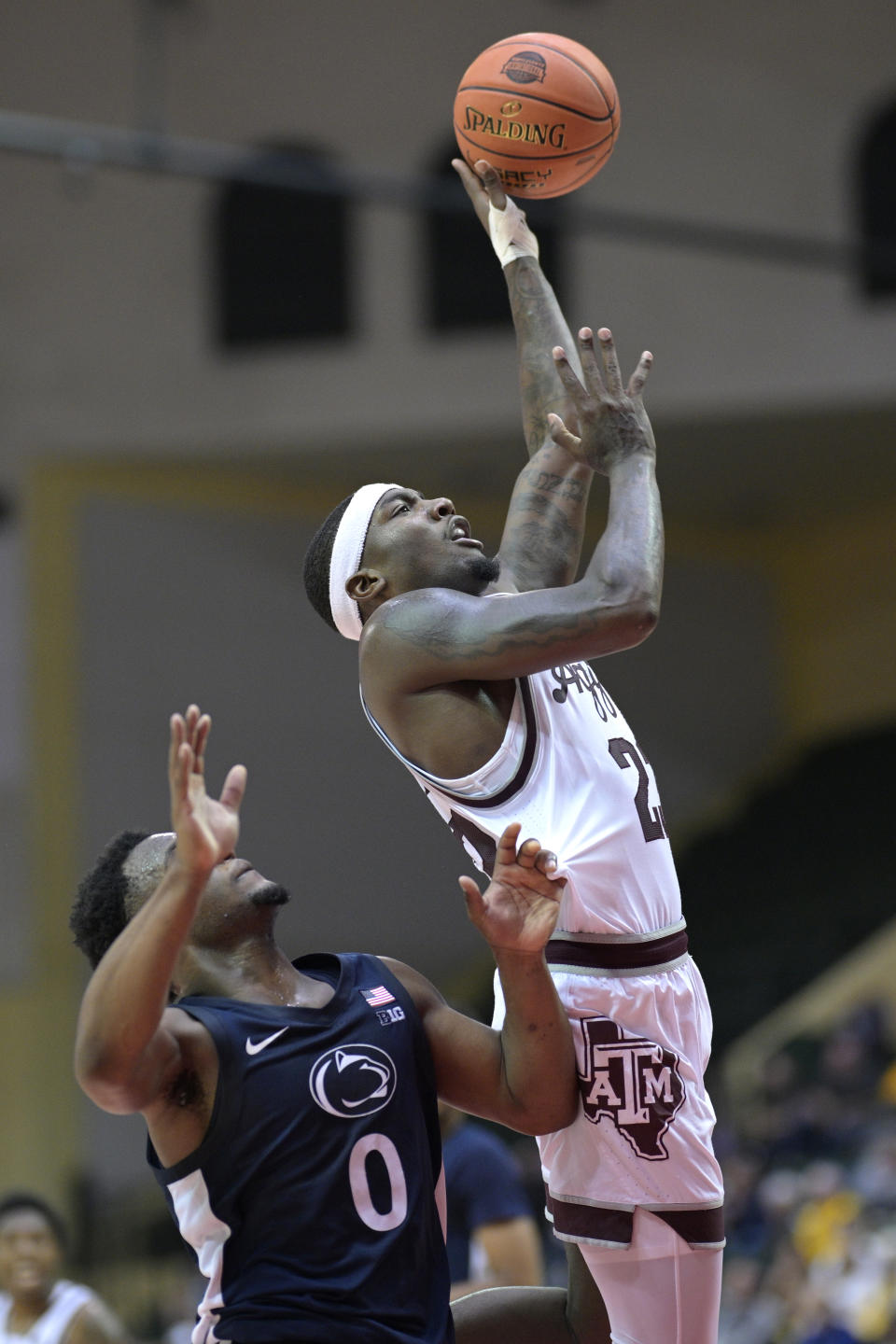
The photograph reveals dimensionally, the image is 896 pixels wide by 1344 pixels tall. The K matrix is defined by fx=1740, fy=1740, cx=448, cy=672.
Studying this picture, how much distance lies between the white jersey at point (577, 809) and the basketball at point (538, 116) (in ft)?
5.47

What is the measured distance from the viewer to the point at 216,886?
3.55 meters

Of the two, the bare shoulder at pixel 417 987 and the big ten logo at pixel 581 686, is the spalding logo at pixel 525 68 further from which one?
the bare shoulder at pixel 417 987

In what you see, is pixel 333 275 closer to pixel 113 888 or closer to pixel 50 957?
pixel 50 957

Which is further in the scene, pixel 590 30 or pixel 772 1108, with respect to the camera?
pixel 590 30

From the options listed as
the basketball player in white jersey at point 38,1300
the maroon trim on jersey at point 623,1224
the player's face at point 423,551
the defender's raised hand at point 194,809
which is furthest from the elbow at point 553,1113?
the basketball player in white jersey at point 38,1300

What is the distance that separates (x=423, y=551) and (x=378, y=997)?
112cm

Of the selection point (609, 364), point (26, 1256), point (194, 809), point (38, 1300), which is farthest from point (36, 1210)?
point (609, 364)

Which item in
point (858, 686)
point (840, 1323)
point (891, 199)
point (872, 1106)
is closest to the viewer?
point (840, 1323)

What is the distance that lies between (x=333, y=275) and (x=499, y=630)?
1386 centimetres

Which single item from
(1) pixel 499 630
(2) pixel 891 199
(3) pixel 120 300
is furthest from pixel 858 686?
(1) pixel 499 630

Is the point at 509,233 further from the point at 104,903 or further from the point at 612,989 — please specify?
the point at 104,903

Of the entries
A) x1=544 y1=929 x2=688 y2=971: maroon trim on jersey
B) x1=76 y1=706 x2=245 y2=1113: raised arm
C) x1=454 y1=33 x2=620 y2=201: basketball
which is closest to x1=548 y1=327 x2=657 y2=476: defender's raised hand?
x1=544 y1=929 x2=688 y2=971: maroon trim on jersey

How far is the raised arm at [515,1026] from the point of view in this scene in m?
3.50

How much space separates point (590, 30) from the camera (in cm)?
1733
